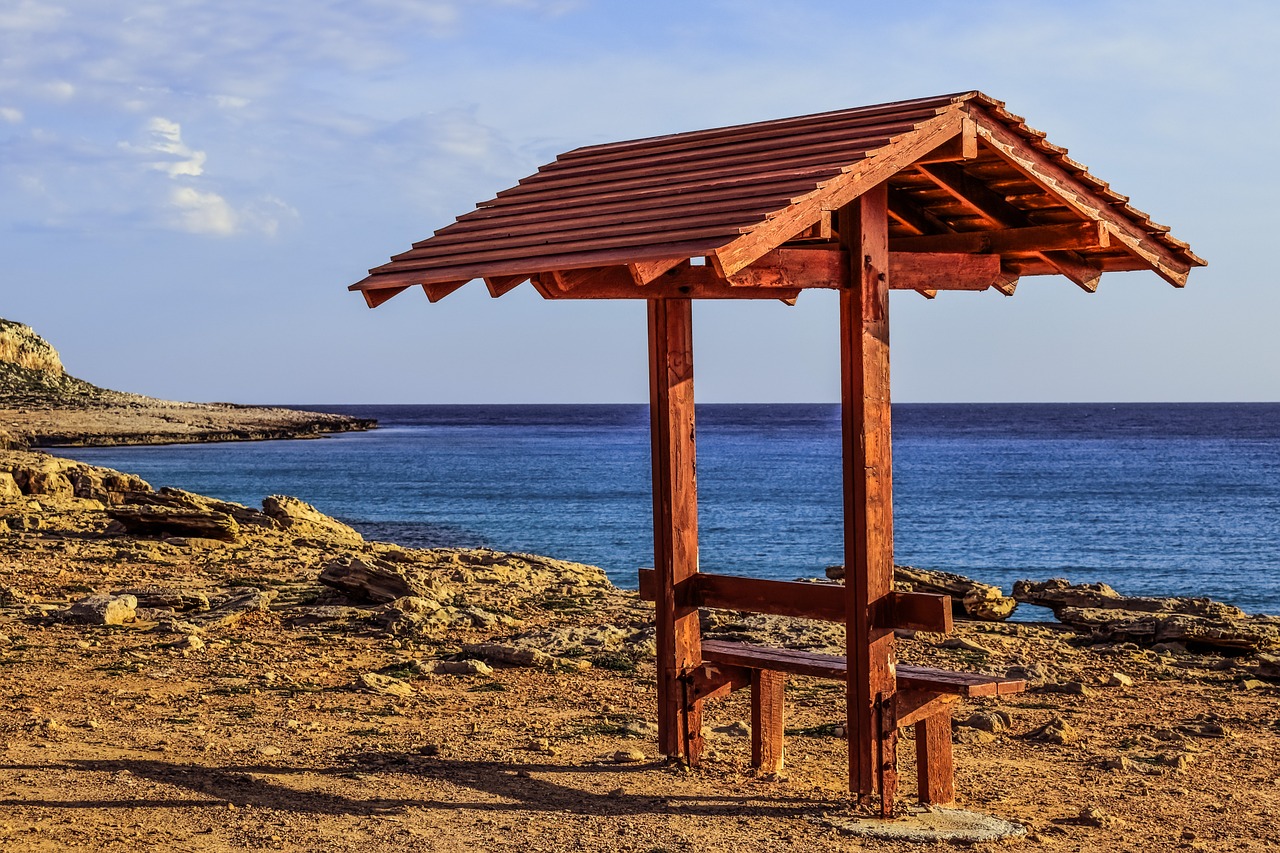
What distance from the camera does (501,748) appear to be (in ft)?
28.8

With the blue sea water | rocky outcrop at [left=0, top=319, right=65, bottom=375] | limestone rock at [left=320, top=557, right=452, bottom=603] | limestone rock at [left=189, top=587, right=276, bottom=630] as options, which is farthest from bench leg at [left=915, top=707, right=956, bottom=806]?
rocky outcrop at [left=0, top=319, right=65, bottom=375]

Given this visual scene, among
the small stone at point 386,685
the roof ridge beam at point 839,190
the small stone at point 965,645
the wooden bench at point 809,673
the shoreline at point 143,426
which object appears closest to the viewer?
the roof ridge beam at point 839,190

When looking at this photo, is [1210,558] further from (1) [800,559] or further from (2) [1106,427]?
(2) [1106,427]

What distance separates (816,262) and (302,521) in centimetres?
1739

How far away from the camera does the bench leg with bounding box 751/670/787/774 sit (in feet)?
27.0

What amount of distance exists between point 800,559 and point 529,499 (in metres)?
20.4

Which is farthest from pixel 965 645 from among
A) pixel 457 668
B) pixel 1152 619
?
pixel 457 668

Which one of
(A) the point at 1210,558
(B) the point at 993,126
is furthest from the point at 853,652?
(A) the point at 1210,558

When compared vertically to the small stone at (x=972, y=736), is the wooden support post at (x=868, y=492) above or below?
above

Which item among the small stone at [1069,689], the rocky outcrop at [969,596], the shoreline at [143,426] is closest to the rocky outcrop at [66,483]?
the rocky outcrop at [969,596]

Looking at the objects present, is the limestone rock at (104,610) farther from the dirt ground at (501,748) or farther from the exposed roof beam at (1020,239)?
the exposed roof beam at (1020,239)

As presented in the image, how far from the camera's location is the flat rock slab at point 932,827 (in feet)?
23.0

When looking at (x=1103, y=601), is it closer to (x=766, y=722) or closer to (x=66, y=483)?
(x=766, y=722)

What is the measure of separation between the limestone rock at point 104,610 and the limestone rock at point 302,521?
8.53 m
